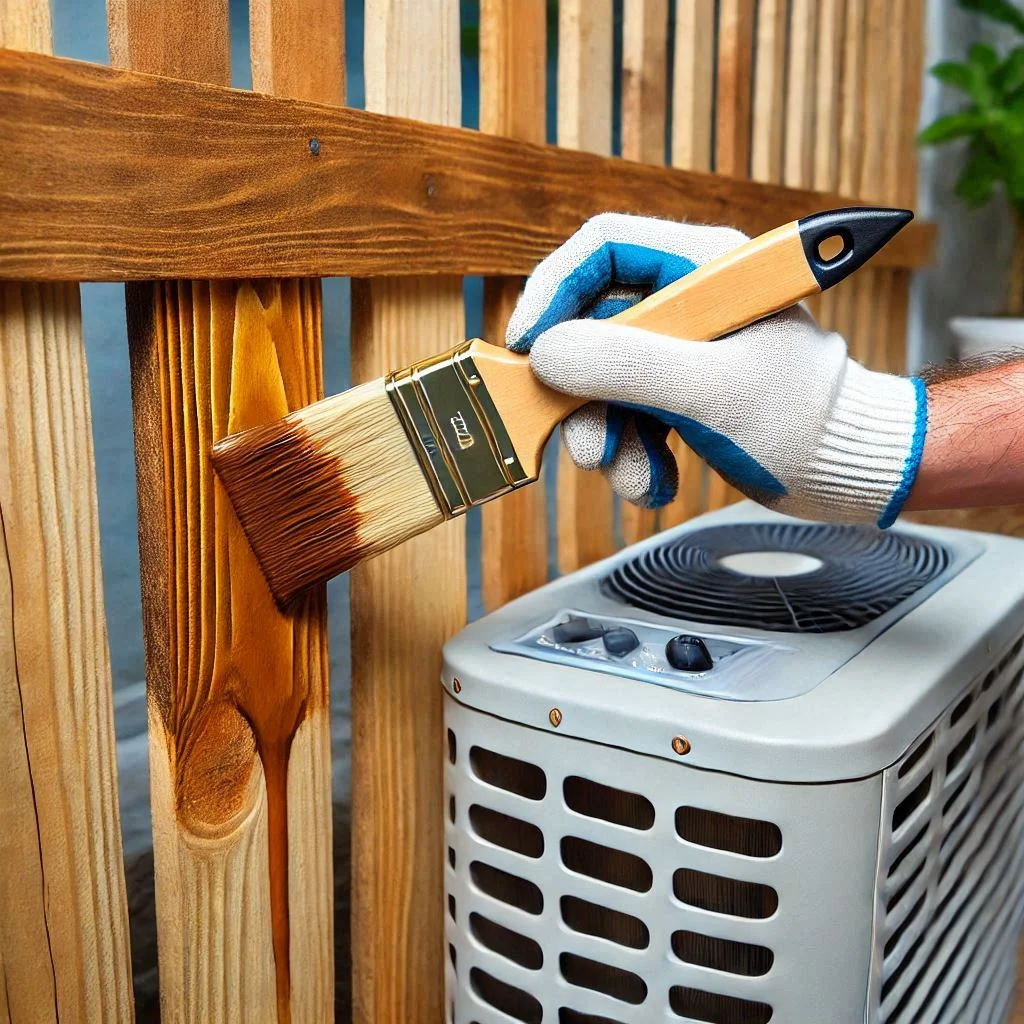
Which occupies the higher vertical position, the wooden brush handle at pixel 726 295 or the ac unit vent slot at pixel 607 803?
the wooden brush handle at pixel 726 295

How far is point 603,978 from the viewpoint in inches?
32.7

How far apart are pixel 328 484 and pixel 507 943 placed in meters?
0.42

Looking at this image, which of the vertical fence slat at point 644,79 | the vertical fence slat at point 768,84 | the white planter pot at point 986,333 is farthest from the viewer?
the white planter pot at point 986,333

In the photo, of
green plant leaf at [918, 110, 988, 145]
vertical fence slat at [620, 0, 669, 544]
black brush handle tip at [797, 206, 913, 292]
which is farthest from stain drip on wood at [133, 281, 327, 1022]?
green plant leaf at [918, 110, 988, 145]

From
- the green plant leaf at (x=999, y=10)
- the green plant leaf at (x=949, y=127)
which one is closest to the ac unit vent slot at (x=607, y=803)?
the green plant leaf at (x=949, y=127)

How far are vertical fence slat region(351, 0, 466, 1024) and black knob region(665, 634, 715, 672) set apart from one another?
0.89 feet

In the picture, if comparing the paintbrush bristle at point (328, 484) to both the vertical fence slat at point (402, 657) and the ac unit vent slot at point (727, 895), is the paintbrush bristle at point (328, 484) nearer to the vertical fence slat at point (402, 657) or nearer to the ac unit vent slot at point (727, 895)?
the vertical fence slat at point (402, 657)

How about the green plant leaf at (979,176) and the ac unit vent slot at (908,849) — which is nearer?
the ac unit vent slot at (908,849)

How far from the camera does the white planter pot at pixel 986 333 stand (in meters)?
1.89

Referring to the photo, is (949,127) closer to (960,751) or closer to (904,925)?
(960,751)

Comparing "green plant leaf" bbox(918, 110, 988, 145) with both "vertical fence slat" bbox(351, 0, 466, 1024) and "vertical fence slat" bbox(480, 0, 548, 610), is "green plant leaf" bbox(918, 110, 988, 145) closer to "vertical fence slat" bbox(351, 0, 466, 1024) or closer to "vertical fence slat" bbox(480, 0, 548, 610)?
"vertical fence slat" bbox(480, 0, 548, 610)

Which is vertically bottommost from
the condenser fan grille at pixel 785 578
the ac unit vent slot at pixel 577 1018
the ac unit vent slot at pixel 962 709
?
the ac unit vent slot at pixel 577 1018

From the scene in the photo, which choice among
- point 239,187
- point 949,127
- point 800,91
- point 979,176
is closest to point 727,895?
point 239,187

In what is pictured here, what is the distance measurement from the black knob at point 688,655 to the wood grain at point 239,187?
0.38m
